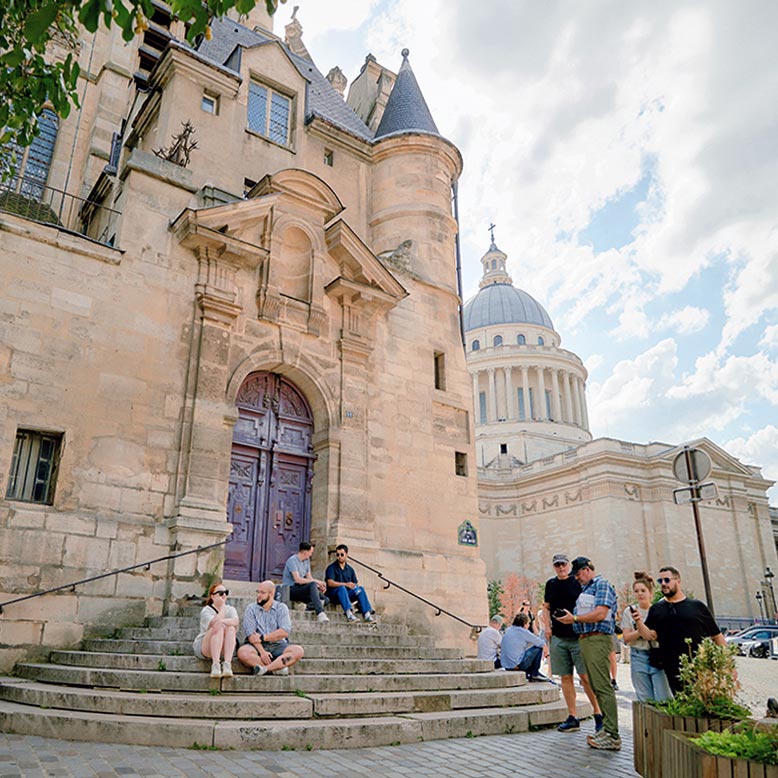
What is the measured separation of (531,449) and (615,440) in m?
18.8

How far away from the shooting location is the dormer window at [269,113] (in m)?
14.5

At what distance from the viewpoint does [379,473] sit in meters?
12.7

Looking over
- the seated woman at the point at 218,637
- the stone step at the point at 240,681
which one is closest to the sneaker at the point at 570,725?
the stone step at the point at 240,681

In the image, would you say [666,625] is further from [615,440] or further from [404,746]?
[615,440]

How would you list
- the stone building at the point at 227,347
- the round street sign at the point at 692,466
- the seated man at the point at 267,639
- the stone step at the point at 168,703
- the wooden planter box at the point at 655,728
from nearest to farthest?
the wooden planter box at the point at 655,728
the stone step at the point at 168,703
the seated man at the point at 267,639
the round street sign at the point at 692,466
the stone building at the point at 227,347

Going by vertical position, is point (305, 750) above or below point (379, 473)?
below

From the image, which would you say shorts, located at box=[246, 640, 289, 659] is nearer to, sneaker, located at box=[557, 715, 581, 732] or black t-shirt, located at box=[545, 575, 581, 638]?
black t-shirt, located at box=[545, 575, 581, 638]

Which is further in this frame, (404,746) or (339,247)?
(339,247)

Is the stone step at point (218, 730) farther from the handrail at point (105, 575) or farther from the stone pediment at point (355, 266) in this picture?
the stone pediment at point (355, 266)

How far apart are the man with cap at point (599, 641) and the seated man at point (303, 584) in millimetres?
3850

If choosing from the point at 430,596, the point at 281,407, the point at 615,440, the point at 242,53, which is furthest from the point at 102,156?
the point at 615,440

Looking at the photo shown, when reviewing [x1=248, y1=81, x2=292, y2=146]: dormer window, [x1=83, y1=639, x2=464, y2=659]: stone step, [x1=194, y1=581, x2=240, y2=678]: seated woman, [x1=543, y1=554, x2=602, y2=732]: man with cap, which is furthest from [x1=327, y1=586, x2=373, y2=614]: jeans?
[x1=248, y1=81, x2=292, y2=146]: dormer window

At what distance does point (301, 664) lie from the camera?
7547 mm

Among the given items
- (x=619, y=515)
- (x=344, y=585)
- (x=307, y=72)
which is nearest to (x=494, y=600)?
(x=619, y=515)
